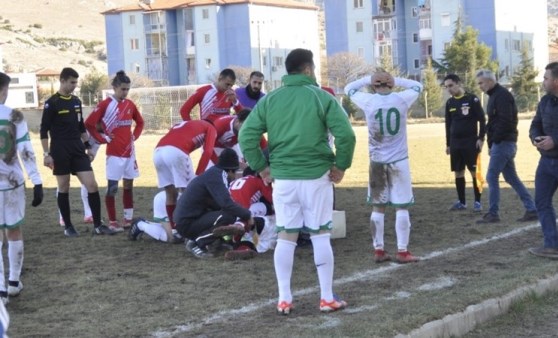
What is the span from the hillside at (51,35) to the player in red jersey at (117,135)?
403ft

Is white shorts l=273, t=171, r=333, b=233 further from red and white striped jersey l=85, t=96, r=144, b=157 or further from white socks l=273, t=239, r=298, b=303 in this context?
red and white striped jersey l=85, t=96, r=144, b=157

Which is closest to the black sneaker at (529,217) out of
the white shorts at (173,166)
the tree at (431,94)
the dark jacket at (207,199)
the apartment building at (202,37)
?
the dark jacket at (207,199)

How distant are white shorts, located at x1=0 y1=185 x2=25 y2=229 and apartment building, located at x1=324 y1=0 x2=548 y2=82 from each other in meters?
72.3

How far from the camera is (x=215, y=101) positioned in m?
12.7

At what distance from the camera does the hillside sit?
146 metres

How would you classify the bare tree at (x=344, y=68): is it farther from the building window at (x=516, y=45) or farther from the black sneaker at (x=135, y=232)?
the black sneaker at (x=135, y=232)

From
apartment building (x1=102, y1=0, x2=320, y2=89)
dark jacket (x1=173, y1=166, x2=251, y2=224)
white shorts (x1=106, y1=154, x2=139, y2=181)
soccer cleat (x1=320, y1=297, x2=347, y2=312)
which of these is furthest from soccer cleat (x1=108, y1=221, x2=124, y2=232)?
apartment building (x1=102, y1=0, x2=320, y2=89)

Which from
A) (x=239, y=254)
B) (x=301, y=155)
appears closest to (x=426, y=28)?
(x=239, y=254)

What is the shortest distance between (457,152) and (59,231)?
596cm

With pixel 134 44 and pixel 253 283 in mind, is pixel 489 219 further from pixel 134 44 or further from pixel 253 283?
pixel 134 44

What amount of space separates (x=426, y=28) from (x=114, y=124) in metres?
76.3

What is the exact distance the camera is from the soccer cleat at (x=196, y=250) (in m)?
10.2

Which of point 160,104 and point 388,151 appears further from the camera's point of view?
point 160,104

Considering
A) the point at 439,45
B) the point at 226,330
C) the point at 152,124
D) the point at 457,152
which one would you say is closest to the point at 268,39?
the point at 439,45
